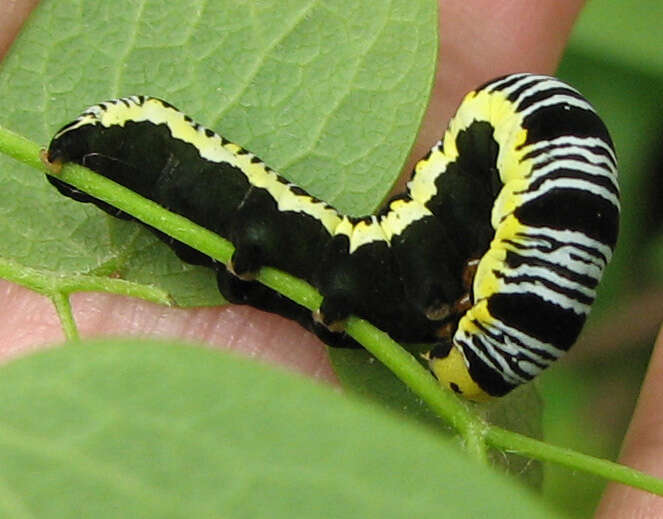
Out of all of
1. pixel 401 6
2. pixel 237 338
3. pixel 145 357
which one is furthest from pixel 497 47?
pixel 145 357

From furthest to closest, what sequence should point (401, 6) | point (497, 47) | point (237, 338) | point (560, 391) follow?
point (560, 391) → point (497, 47) → point (237, 338) → point (401, 6)

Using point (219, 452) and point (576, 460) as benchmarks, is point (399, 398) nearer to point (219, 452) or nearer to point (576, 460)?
point (576, 460)

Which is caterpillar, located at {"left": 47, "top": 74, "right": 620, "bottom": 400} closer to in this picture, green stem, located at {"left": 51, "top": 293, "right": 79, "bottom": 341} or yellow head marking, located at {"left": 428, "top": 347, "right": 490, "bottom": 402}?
yellow head marking, located at {"left": 428, "top": 347, "right": 490, "bottom": 402}

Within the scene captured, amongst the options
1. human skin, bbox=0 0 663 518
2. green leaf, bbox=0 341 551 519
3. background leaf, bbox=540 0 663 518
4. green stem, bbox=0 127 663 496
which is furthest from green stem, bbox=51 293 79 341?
background leaf, bbox=540 0 663 518

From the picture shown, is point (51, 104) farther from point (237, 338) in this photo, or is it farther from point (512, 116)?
point (512, 116)

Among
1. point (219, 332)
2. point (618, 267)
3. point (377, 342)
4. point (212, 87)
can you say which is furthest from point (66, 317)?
point (618, 267)

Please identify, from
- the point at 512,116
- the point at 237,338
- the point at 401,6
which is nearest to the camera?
the point at 512,116
